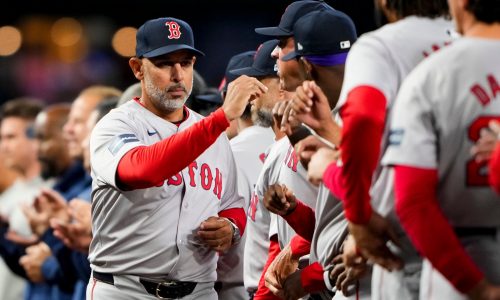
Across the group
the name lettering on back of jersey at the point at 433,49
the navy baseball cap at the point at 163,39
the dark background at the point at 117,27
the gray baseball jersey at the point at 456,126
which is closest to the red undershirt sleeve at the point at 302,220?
the navy baseball cap at the point at 163,39

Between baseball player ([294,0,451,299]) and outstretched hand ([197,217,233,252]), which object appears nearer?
baseball player ([294,0,451,299])

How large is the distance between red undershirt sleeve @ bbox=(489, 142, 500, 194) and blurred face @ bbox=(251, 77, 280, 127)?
2.92 m

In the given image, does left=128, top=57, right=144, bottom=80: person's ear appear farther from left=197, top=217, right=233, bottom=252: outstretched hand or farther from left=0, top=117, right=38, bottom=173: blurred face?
left=0, top=117, right=38, bottom=173: blurred face

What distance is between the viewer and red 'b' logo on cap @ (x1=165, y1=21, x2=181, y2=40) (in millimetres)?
4809

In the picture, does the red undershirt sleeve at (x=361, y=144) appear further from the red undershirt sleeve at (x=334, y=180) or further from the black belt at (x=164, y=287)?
the black belt at (x=164, y=287)

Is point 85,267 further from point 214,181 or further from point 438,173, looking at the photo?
point 438,173

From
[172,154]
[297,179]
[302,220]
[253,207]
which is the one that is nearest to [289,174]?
[297,179]

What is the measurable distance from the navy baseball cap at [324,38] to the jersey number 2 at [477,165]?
117cm

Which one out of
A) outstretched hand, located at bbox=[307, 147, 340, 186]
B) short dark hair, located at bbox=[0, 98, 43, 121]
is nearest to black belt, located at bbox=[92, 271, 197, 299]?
outstretched hand, located at bbox=[307, 147, 340, 186]

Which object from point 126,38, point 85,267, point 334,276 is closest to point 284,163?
point 334,276

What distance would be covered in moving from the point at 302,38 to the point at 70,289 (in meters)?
3.59

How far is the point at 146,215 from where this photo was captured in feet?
15.2

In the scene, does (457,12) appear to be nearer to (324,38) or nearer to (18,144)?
(324,38)

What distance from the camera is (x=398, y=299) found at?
318 centimetres
